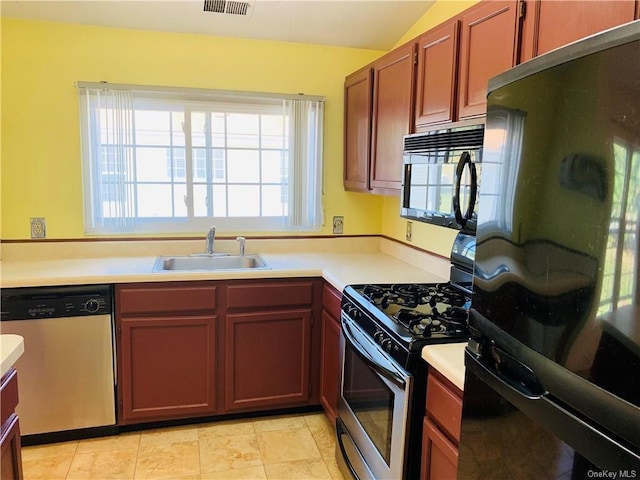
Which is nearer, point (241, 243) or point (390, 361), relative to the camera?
point (390, 361)

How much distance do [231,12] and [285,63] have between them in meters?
0.51

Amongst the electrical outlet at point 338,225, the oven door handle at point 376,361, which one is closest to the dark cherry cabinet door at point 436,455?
the oven door handle at point 376,361

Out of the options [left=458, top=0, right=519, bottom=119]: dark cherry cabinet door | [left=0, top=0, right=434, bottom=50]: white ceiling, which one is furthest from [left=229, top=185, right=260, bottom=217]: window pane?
[left=458, top=0, right=519, bottom=119]: dark cherry cabinet door

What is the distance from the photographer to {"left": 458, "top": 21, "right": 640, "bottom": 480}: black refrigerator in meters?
0.70

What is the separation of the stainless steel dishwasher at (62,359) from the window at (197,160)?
2.16ft

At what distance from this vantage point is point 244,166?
312 cm

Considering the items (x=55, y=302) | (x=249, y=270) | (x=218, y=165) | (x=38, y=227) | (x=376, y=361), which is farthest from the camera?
(x=218, y=165)

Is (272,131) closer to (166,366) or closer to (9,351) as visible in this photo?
(166,366)

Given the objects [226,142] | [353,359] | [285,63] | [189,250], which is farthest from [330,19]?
[353,359]

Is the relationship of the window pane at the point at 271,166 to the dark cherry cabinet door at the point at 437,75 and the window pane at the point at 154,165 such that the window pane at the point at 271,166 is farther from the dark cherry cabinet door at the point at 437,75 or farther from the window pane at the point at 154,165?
the dark cherry cabinet door at the point at 437,75

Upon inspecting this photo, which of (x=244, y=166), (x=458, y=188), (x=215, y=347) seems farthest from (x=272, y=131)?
(x=458, y=188)

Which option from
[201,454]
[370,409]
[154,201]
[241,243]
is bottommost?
[201,454]

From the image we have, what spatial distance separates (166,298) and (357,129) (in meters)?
1.51

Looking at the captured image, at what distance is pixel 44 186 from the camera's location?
283 cm
